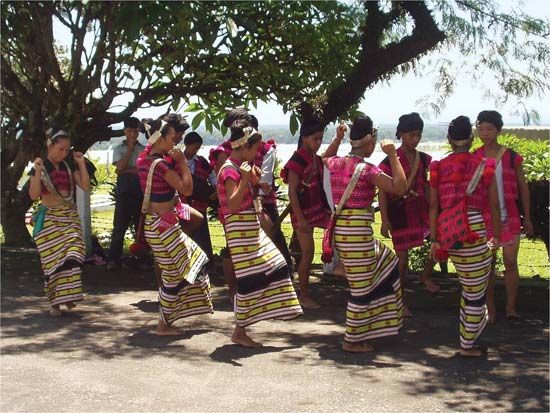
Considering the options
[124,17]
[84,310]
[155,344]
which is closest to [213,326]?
[155,344]

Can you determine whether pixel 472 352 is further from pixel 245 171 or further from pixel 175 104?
pixel 175 104

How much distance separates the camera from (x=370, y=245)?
6301mm

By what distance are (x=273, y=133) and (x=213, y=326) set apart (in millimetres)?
3390

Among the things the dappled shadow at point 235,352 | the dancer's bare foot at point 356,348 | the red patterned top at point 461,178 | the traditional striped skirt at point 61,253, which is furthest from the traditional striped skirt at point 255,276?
the traditional striped skirt at point 61,253

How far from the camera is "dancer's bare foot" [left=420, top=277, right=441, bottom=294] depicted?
8.54m

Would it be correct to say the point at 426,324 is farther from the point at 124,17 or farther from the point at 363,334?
the point at 124,17

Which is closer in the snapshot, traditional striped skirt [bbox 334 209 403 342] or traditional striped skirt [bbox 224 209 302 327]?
traditional striped skirt [bbox 334 209 403 342]

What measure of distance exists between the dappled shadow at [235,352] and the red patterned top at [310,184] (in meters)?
1.57

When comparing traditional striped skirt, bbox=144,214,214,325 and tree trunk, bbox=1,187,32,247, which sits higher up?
tree trunk, bbox=1,187,32,247

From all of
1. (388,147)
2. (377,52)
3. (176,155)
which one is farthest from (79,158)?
(377,52)

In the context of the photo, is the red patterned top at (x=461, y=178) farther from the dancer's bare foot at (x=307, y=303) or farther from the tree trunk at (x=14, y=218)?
the tree trunk at (x=14, y=218)

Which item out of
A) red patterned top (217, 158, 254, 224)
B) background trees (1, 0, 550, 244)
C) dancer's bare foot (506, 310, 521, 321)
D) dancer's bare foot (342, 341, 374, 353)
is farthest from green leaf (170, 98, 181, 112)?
dancer's bare foot (342, 341, 374, 353)

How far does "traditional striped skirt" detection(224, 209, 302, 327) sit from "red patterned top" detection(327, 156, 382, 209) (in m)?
0.65

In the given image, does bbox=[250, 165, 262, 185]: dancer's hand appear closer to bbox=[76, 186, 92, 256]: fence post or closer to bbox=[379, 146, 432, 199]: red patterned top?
bbox=[379, 146, 432, 199]: red patterned top
